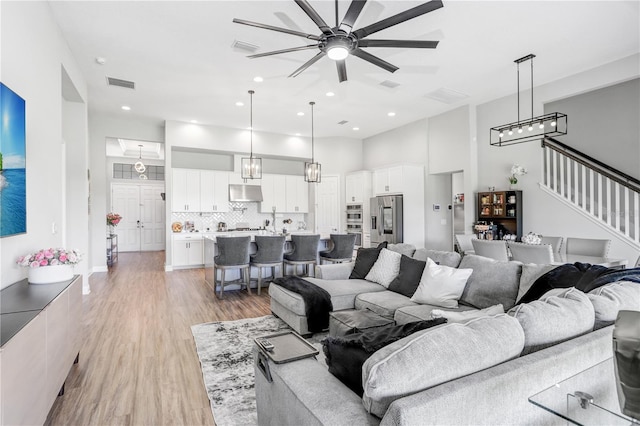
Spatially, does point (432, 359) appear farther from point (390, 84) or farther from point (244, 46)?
point (390, 84)

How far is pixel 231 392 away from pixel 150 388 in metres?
0.65

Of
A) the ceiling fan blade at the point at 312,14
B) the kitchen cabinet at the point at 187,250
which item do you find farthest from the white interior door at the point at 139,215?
the ceiling fan blade at the point at 312,14

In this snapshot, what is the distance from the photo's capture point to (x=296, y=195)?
358 inches

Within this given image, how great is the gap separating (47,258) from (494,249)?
14.9 feet

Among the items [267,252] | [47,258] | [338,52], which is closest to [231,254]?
[267,252]

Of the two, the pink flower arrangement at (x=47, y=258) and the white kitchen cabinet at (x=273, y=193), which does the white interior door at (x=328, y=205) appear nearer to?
the white kitchen cabinet at (x=273, y=193)

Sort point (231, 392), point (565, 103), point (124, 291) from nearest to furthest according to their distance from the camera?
1. point (231, 392)
2. point (124, 291)
3. point (565, 103)

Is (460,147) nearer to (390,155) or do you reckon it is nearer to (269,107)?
(390,155)

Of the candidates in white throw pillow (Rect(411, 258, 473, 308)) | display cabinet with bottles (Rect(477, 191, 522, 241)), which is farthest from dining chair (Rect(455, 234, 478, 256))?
white throw pillow (Rect(411, 258, 473, 308))

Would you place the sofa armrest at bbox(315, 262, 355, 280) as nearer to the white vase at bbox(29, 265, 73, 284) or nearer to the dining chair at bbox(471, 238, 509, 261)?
the dining chair at bbox(471, 238, 509, 261)

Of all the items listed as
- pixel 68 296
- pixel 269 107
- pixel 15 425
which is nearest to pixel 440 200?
pixel 269 107

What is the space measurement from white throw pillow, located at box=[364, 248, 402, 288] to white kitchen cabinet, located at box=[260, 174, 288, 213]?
17.2 ft

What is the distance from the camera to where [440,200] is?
765cm

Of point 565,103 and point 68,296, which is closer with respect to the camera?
point 68,296
